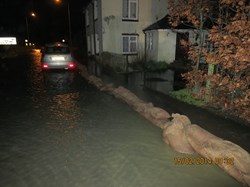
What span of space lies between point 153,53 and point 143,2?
509 centimetres

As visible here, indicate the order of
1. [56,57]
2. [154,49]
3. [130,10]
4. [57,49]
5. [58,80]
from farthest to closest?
[130,10] < [154,49] < [57,49] < [56,57] < [58,80]

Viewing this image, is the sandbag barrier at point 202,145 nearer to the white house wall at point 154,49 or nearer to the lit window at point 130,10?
the white house wall at point 154,49

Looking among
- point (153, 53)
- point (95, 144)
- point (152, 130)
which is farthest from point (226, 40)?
point (153, 53)

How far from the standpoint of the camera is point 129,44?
22.5 meters

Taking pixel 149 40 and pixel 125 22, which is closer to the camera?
pixel 149 40

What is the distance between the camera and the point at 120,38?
22.0 metres

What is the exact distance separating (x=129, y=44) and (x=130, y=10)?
119 inches

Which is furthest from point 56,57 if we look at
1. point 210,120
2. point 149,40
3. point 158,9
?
point 158,9

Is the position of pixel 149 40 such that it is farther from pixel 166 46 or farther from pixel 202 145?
pixel 202 145

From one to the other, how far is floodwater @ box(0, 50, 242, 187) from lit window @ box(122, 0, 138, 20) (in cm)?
1539

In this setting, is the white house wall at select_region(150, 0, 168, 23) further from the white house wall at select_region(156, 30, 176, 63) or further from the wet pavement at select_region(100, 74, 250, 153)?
the wet pavement at select_region(100, 74, 250, 153)

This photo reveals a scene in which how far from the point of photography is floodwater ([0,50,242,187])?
4098 millimetres

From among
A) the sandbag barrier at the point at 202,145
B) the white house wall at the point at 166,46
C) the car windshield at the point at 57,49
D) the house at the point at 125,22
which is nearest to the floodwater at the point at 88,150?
the sandbag barrier at the point at 202,145

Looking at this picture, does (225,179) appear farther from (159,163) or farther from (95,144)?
(95,144)
